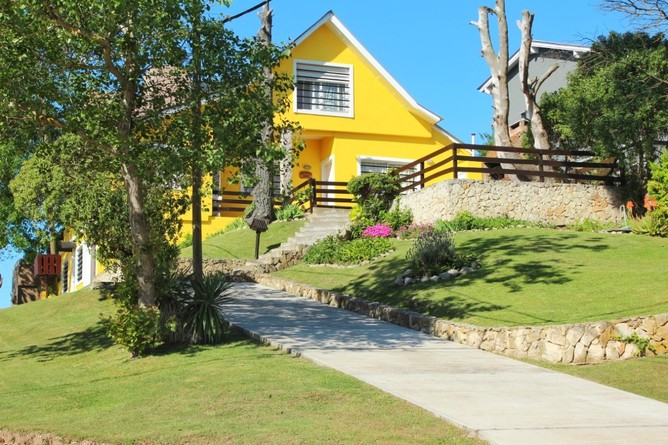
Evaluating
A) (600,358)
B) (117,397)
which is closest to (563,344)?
(600,358)

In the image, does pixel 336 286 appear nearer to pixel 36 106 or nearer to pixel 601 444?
pixel 36 106

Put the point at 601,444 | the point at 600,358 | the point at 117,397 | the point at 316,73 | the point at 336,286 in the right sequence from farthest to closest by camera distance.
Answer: the point at 316,73 → the point at 336,286 → the point at 600,358 → the point at 117,397 → the point at 601,444

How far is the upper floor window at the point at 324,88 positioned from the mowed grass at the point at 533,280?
41.9ft

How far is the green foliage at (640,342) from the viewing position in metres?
11.6

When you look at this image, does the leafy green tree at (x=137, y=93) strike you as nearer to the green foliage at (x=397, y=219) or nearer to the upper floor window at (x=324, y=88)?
the green foliage at (x=397, y=219)

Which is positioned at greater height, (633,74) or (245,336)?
(633,74)

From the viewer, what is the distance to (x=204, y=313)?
530 inches

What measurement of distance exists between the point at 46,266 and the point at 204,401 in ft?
93.5

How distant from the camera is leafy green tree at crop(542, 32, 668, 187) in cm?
2322

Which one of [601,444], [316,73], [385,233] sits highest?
[316,73]

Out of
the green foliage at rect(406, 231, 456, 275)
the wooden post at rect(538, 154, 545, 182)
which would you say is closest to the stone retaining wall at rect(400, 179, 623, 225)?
the wooden post at rect(538, 154, 545, 182)

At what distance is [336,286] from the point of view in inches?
771

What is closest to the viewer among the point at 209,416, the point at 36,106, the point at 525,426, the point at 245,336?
the point at 525,426

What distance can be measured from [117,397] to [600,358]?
22.2 feet
